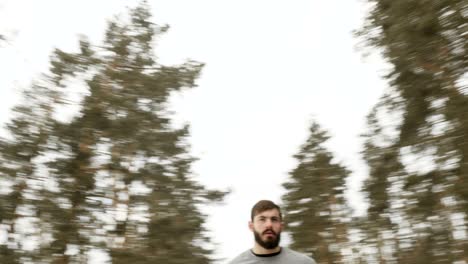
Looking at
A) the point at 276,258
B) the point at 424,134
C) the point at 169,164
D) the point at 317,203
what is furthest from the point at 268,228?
the point at 317,203

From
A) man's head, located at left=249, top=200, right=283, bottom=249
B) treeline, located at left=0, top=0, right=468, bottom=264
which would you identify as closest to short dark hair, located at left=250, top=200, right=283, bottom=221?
man's head, located at left=249, top=200, right=283, bottom=249

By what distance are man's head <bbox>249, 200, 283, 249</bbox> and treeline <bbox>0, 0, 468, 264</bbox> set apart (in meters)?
5.89

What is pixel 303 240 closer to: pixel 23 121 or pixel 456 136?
pixel 456 136

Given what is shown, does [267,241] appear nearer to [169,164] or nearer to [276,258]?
[276,258]

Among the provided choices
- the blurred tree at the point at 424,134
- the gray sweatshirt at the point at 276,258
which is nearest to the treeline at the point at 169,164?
the blurred tree at the point at 424,134

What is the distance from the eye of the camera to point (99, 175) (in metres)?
15.4

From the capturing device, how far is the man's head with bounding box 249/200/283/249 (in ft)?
13.7

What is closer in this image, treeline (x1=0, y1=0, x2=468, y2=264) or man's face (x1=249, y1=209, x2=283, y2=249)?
man's face (x1=249, y1=209, x2=283, y2=249)

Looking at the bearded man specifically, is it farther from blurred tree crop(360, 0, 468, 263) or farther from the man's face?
blurred tree crop(360, 0, 468, 263)

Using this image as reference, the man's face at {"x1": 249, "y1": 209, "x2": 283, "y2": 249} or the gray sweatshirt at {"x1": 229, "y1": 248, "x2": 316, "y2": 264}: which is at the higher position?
the man's face at {"x1": 249, "y1": 209, "x2": 283, "y2": 249}

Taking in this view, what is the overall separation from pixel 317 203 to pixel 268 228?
1755 centimetres

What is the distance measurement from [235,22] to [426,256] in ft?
163

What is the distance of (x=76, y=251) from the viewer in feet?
46.4

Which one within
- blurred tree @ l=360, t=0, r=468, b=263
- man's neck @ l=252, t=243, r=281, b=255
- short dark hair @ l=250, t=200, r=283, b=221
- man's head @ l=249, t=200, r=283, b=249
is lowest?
man's neck @ l=252, t=243, r=281, b=255
